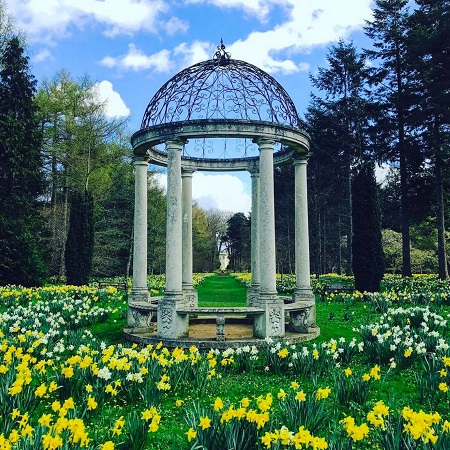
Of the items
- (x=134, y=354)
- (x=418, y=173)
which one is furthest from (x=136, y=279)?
(x=418, y=173)

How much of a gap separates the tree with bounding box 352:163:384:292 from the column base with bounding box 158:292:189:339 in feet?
43.7

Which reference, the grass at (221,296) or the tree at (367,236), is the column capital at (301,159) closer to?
the grass at (221,296)

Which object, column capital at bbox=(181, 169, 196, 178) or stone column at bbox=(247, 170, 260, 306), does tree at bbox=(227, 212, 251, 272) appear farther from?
column capital at bbox=(181, 169, 196, 178)

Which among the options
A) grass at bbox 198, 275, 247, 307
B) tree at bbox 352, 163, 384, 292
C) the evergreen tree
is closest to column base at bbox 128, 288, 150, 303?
grass at bbox 198, 275, 247, 307

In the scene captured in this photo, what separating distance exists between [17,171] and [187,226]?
1657 cm

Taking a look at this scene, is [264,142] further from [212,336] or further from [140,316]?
[140,316]

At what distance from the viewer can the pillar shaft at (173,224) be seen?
35.3ft

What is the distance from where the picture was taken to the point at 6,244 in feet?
78.5

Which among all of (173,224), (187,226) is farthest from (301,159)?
(173,224)

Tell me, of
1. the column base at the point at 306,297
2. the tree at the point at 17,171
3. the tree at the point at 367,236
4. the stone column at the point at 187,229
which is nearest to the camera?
the column base at the point at 306,297

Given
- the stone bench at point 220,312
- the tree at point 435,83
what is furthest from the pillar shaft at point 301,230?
the tree at point 435,83

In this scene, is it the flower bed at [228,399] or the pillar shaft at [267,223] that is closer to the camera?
the flower bed at [228,399]

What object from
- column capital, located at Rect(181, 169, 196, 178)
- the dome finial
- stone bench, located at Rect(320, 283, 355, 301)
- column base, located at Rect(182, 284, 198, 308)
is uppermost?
the dome finial

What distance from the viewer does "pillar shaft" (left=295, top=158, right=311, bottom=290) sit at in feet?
42.9
